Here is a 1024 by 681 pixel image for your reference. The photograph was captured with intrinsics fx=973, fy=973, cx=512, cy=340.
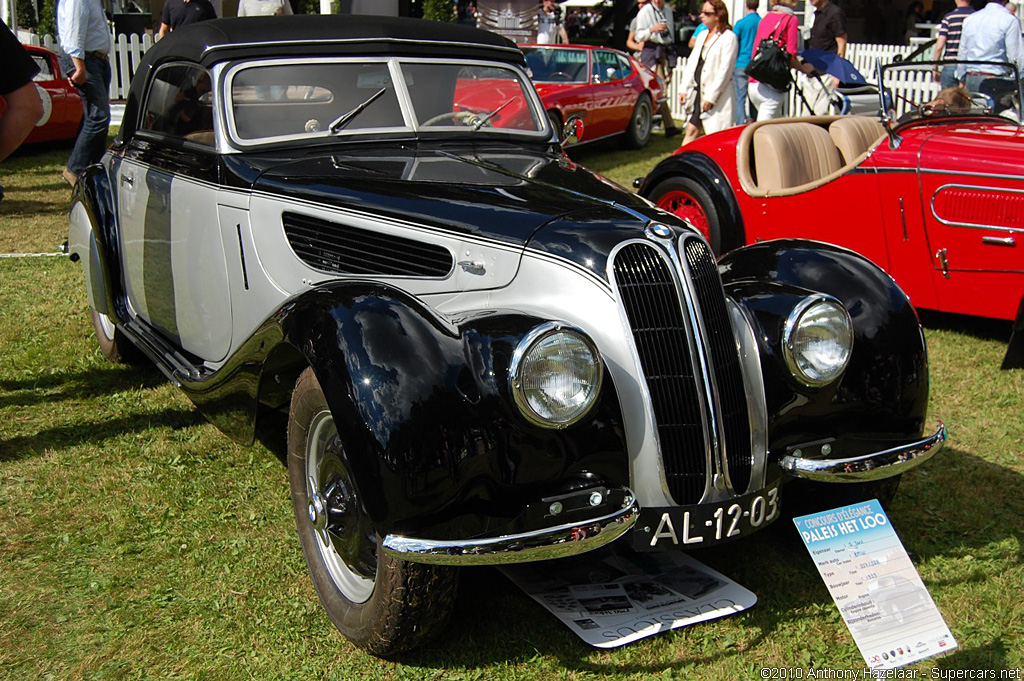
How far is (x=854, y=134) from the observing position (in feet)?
21.2

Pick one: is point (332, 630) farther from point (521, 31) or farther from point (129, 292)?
point (521, 31)

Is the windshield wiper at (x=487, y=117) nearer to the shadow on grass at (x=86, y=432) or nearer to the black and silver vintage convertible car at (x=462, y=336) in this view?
the black and silver vintage convertible car at (x=462, y=336)

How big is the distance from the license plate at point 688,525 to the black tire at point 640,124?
1079 centimetres

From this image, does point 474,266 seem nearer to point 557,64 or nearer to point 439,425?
point 439,425

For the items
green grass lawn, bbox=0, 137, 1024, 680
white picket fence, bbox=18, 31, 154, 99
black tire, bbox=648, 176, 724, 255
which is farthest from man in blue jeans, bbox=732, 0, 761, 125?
white picket fence, bbox=18, 31, 154, 99

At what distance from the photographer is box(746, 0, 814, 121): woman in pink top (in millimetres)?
9320

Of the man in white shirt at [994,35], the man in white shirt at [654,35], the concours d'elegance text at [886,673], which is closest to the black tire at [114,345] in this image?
the concours d'elegance text at [886,673]

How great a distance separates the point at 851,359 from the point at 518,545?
132cm

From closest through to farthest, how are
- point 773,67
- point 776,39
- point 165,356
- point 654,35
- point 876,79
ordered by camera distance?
point 165,356, point 876,79, point 773,67, point 776,39, point 654,35

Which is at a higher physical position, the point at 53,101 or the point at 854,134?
the point at 53,101

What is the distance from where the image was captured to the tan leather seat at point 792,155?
A: 627cm

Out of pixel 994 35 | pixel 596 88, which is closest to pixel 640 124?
pixel 596 88

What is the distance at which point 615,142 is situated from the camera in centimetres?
1348

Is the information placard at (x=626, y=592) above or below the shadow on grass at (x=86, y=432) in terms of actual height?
below
